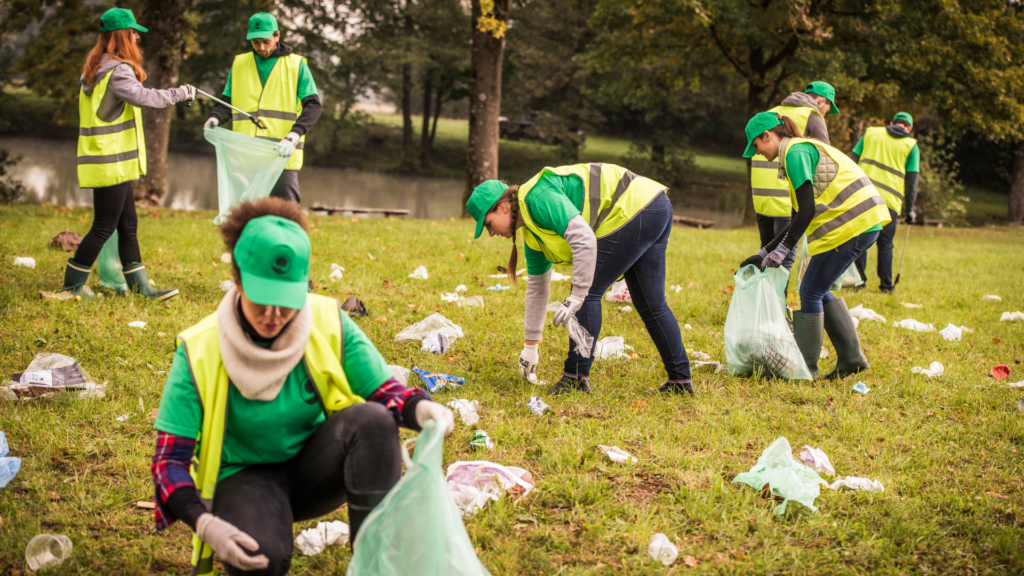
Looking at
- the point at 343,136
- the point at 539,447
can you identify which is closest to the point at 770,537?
the point at 539,447

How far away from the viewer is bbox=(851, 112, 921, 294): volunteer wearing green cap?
7445 millimetres

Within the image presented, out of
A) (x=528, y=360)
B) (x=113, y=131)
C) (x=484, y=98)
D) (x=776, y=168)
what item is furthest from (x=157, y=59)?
(x=528, y=360)

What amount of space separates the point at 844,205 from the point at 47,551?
4070 mm

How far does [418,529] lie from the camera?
6.07 feet

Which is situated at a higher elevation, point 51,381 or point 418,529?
point 418,529

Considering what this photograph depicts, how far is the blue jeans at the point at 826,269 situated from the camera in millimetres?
4203

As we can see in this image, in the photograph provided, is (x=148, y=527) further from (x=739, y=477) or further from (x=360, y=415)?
(x=739, y=477)

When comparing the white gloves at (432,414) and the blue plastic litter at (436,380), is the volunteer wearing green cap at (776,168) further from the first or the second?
the white gloves at (432,414)

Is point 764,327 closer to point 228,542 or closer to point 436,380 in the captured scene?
point 436,380

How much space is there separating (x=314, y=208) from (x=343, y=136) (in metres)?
18.3

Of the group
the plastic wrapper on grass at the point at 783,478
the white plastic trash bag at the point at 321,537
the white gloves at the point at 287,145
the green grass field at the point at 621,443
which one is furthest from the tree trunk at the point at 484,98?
the white plastic trash bag at the point at 321,537

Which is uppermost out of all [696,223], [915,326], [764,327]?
[764,327]

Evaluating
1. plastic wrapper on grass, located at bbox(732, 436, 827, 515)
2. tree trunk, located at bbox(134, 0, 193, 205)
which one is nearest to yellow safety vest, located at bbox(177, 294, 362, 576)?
plastic wrapper on grass, located at bbox(732, 436, 827, 515)

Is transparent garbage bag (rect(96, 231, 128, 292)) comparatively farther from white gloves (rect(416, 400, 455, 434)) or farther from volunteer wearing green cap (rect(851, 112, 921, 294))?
volunteer wearing green cap (rect(851, 112, 921, 294))
